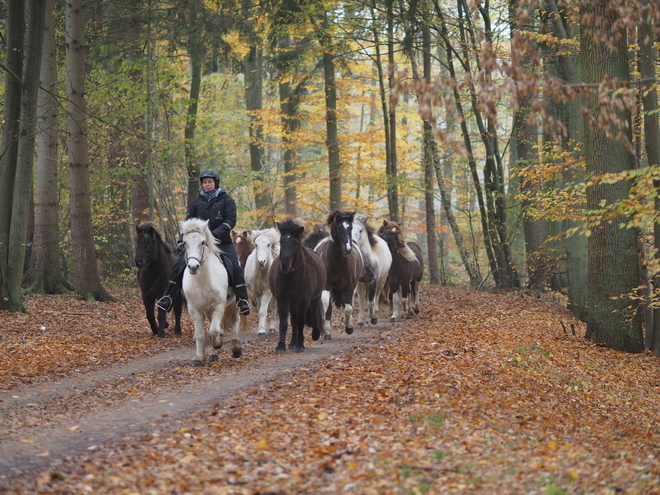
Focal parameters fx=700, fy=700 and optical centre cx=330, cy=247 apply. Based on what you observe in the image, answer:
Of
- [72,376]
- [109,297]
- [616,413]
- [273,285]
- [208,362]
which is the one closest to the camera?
[616,413]

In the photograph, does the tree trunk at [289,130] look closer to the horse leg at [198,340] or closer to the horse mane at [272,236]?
the horse mane at [272,236]

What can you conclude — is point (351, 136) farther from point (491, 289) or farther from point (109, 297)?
point (109, 297)

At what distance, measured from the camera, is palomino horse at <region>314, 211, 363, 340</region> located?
13.7 metres

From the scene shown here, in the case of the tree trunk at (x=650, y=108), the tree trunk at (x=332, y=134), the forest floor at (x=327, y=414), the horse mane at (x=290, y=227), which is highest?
the tree trunk at (x=332, y=134)

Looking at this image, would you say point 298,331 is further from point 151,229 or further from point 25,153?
A: point 25,153

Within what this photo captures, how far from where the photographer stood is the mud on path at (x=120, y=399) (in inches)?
247

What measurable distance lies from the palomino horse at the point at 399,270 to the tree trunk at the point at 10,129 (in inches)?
337

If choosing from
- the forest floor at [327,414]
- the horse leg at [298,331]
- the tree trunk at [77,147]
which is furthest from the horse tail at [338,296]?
the tree trunk at [77,147]

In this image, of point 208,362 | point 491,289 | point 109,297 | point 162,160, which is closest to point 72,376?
point 208,362

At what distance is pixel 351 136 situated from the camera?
3156cm

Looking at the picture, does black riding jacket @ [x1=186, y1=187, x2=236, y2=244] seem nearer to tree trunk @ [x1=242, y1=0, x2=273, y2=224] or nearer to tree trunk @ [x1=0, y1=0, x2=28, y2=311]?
tree trunk @ [x1=0, y1=0, x2=28, y2=311]

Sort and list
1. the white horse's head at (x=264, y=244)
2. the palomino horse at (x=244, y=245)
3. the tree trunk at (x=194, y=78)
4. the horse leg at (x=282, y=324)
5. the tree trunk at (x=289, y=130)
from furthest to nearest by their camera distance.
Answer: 1. the tree trunk at (x=289, y=130)
2. the tree trunk at (x=194, y=78)
3. the palomino horse at (x=244, y=245)
4. the white horse's head at (x=264, y=244)
5. the horse leg at (x=282, y=324)

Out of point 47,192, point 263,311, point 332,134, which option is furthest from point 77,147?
point 332,134

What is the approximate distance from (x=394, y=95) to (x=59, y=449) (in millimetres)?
4260
